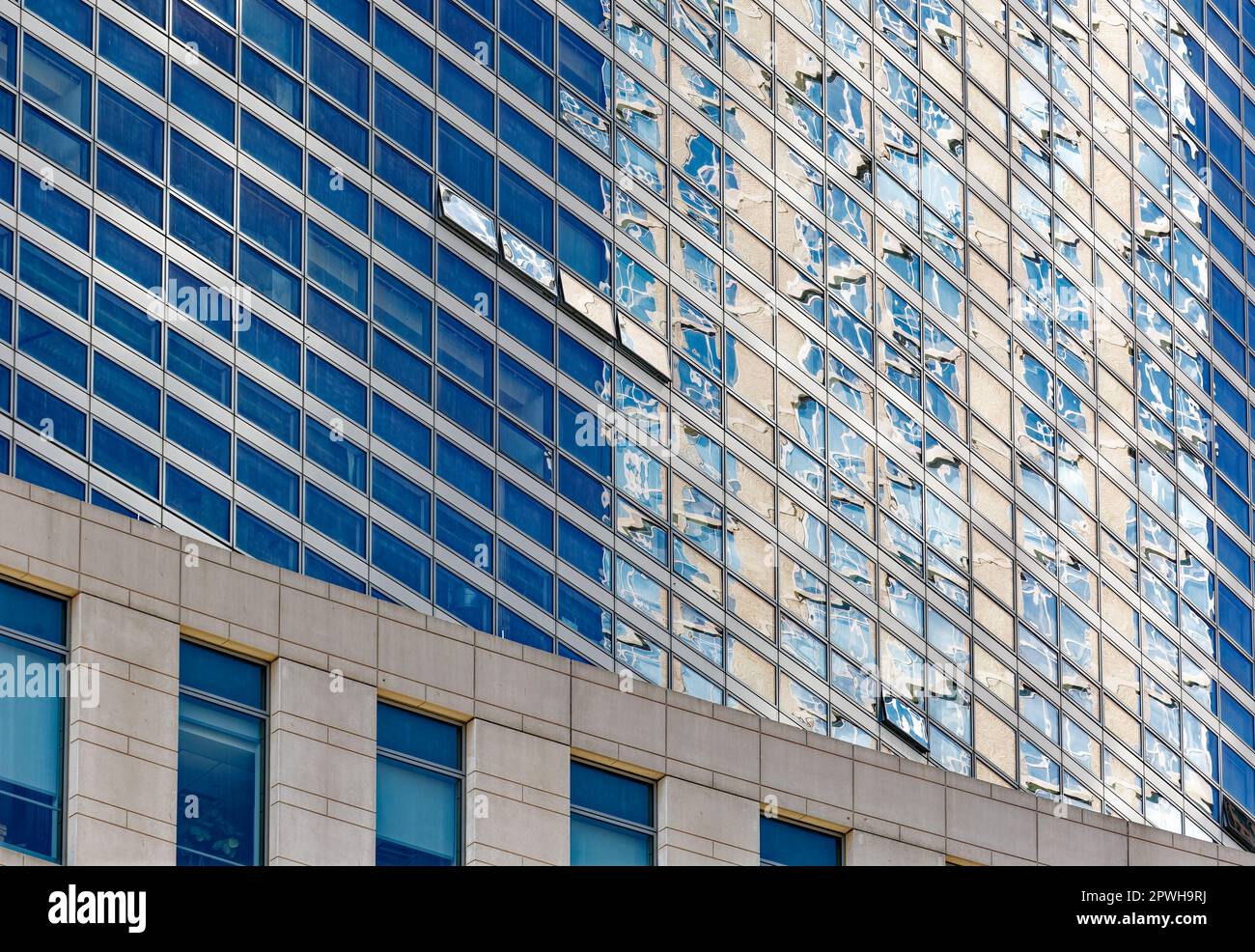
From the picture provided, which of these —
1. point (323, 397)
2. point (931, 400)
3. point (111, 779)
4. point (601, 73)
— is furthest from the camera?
point (931, 400)

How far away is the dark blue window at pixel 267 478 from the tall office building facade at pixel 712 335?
10 centimetres

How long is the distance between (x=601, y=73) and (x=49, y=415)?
1874 centimetres

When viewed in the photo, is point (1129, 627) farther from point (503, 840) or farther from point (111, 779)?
point (111, 779)

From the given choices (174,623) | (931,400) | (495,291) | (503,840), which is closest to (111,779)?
(174,623)

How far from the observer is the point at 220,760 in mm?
50250

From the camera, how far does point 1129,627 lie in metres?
77.4

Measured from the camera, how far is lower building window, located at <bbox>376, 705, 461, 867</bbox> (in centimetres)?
5172

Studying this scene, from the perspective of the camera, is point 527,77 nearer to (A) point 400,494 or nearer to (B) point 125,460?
(A) point 400,494

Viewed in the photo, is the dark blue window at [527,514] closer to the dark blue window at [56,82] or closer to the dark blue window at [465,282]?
the dark blue window at [465,282]

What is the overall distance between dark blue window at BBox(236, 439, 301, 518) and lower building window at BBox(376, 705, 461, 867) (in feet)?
23.4

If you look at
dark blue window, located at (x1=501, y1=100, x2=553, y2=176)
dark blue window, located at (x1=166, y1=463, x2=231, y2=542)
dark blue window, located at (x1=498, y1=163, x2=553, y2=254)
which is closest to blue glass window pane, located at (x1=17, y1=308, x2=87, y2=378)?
dark blue window, located at (x1=166, y1=463, x2=231, y2=542)

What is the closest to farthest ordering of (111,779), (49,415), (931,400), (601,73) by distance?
(111,779) < (49,415) < (601,73) < (931,400)

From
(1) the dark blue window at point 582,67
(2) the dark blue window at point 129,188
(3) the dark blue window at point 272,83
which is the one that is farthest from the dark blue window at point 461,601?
(1) the dark blue window at point 582,67

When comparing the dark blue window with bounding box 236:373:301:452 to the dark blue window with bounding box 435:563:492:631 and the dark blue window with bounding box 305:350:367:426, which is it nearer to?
the dark blue window with bounding box 305:350:367:426
